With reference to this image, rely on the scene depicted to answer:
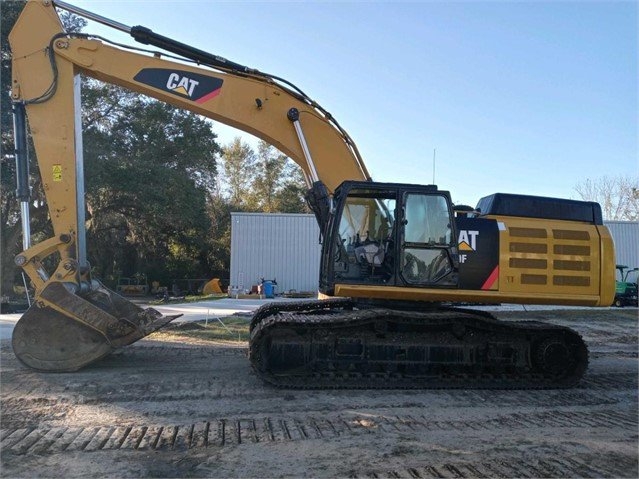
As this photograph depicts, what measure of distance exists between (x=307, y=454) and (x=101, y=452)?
5.30 ft

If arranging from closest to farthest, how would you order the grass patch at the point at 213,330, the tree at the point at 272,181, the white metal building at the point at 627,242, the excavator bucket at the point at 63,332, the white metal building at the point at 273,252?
the excavator bucket at the point at 63,332, the grass patch at the point at 213,330, the white metal building at the point at 273,252, the white metal building at the point at 627,242, the tree at the point at 272,181

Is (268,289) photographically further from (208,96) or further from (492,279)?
(492,279)

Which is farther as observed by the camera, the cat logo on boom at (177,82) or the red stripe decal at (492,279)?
the cat logo on boom at (177,82)

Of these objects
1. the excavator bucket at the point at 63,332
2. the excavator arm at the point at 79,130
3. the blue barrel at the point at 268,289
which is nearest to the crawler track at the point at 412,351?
the excavator arm at the point at 79,130

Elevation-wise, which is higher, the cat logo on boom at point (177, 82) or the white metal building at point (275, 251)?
the cat logo on boom at point (177, 82)

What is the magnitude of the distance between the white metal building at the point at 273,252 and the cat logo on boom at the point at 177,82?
51.8 ft

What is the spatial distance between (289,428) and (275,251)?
1853cm

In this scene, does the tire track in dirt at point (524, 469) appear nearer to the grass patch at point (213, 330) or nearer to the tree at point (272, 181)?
the grass patch at point (213, 330)

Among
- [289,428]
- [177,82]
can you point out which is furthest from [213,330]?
[289,428]

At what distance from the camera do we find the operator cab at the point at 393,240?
6359 mm

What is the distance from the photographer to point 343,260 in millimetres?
6574

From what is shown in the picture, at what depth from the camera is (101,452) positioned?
4.07 metres

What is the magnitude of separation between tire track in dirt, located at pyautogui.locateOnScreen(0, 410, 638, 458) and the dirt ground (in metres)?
0.01

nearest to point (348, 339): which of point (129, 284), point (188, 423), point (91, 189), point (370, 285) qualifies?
point (370, 285)
